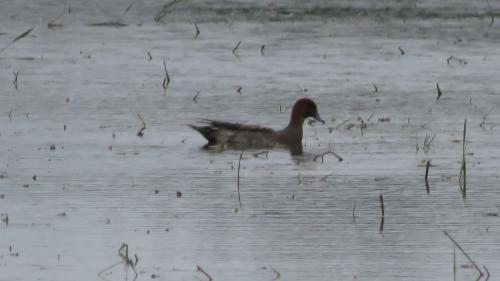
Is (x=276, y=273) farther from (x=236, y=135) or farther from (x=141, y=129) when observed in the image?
(x=141, y=129)

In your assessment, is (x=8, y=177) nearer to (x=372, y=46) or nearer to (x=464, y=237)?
(x=464, y=237)

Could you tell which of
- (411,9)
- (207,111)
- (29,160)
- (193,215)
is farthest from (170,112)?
(411,9)

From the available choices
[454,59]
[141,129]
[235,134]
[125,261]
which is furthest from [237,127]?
[454,59]

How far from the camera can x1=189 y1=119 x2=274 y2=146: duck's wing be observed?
1388cm

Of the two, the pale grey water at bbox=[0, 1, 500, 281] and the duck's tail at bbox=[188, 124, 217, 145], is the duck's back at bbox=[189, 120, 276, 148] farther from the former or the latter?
the pale grey water at bbox=[0, 1, 500, 281]

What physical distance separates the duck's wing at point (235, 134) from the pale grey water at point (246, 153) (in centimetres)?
13

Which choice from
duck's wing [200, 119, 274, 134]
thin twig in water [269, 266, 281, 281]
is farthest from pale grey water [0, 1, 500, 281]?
duck's wing [200, 119, 274, 134]

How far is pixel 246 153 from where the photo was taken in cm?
1373

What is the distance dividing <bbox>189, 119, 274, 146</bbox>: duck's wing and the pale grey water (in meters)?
0.13

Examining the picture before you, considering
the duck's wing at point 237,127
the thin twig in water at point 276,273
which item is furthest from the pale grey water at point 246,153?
the duck's wing at point 237,127

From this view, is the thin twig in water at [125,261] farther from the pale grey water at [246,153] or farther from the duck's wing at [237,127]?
the duck's wing at [237,127]

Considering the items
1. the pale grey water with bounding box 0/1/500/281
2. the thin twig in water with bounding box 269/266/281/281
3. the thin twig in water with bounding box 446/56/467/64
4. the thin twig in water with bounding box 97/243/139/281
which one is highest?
the thin twig in water with bounding box 446/56/467/64

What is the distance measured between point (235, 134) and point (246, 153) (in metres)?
0.24

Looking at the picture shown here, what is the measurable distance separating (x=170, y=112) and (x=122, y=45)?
18.5 feet
